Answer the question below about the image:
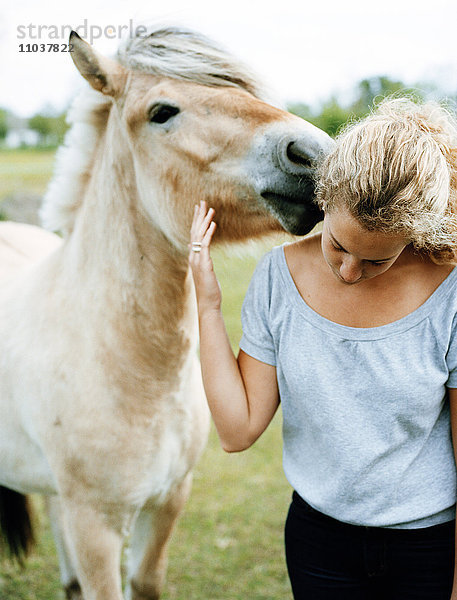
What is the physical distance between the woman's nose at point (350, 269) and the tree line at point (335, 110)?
352 millimetres

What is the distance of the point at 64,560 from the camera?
9.27 feet

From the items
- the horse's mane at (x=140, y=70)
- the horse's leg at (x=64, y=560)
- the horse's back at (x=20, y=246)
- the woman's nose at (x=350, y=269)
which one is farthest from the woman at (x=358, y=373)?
the horse's leg at (x=64, y=560)

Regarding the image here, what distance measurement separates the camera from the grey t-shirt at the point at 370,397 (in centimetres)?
131

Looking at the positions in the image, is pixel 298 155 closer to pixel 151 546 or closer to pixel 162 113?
pixel 162 113

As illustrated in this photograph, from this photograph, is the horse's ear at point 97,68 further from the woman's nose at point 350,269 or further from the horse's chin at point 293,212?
the woman's nose at point 350,269

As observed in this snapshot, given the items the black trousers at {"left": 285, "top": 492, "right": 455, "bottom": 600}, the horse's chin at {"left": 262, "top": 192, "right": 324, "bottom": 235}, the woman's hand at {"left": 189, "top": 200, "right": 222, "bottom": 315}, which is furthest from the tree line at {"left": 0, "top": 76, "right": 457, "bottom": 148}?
the black trousers at {"left": 285, "top": 492, "right": 455, "bottom": 600}

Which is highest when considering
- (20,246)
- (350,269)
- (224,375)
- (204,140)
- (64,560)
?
(204,140)

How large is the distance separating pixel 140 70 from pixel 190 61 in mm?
165

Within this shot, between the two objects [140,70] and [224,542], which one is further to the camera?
[224,542]

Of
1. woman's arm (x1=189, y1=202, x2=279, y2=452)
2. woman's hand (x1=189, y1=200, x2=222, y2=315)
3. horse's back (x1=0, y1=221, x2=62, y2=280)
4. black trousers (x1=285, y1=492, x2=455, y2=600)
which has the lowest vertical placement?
horse's back (x1=0, y1=221, x2=62, y2=280)

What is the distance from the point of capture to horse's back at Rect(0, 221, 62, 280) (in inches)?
108

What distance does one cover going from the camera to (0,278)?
255 cm

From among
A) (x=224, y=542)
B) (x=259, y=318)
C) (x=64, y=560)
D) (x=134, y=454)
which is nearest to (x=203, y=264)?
(x=259, y=318)

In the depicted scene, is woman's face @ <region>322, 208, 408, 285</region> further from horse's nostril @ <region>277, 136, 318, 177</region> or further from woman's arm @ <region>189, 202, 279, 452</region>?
woman's arm @ <region>189, 202, 279, 452</region>
